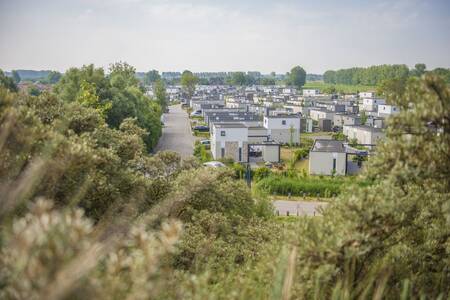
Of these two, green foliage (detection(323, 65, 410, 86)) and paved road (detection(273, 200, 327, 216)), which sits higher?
green foliage (detection(323, 65, 410, 86))

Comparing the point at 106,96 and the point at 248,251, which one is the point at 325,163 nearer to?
the point at 106,96

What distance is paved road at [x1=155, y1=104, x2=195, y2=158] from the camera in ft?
121

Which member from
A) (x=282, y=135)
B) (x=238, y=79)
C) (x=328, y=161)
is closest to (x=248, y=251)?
(x=328, y=161)

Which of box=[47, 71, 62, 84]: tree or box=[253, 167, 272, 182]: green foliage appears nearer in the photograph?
box=[253, 167, 272, 182]: green foliage

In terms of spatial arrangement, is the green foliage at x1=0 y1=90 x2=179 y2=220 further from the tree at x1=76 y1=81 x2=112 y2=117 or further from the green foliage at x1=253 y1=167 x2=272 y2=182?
the green foliage at x1=253 y1=167 x2=272 y2=182

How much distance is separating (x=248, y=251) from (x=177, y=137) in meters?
35.8

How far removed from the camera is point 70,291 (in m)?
2.43

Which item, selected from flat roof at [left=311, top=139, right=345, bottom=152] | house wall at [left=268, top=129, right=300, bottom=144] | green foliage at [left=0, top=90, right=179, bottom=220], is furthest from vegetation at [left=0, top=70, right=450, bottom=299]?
house wall at [left=268, top=129, right=300, bottom=144]

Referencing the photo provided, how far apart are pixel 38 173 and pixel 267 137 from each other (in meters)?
32.6

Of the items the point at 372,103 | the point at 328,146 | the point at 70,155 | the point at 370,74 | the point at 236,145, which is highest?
the point at 370,74

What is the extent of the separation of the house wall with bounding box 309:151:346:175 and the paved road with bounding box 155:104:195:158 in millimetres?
9603

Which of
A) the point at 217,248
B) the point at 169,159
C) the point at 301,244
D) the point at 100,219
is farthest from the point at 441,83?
the point at 169,159

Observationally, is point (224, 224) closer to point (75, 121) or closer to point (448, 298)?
point (75, 121)

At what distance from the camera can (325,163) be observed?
28.7 metres
